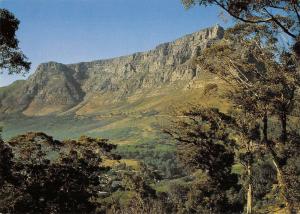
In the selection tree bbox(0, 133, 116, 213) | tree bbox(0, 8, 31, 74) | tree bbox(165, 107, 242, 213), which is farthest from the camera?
tree bbox(0, 133, 116, 213)

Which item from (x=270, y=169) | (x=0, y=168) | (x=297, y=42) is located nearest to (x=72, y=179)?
(x=0, y=168)

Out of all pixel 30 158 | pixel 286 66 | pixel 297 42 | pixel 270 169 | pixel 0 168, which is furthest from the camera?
pixel 270 169

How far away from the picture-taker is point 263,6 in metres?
20.6

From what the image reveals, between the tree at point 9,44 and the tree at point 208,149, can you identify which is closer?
the tree at point 9,44

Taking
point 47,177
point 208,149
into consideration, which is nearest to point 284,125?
point 208,149

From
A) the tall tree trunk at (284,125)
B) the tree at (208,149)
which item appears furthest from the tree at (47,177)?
the tall tree trunk at (284,125)

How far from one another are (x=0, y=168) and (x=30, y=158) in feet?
16.9

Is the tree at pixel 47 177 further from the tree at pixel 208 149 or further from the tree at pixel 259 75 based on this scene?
the tree at pixel 259 75

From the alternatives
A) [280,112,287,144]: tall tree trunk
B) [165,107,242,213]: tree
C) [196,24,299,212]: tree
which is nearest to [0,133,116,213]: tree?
[165,107,242,213]: tree

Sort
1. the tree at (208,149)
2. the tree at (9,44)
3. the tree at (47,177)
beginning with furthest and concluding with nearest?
1. the tree at (47,177)
2. the tree at (208,149)
3. the tree at (9,44)

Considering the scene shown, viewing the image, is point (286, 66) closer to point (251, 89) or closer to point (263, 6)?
point (251, 89)

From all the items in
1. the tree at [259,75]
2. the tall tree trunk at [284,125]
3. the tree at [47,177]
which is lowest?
the tree at [47,177]

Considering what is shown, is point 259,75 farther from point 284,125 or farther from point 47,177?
point 47,177

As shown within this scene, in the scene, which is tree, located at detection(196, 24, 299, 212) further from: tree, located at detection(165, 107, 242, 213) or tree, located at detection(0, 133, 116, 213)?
tree, located at detection(0, 133, 116, 213)
